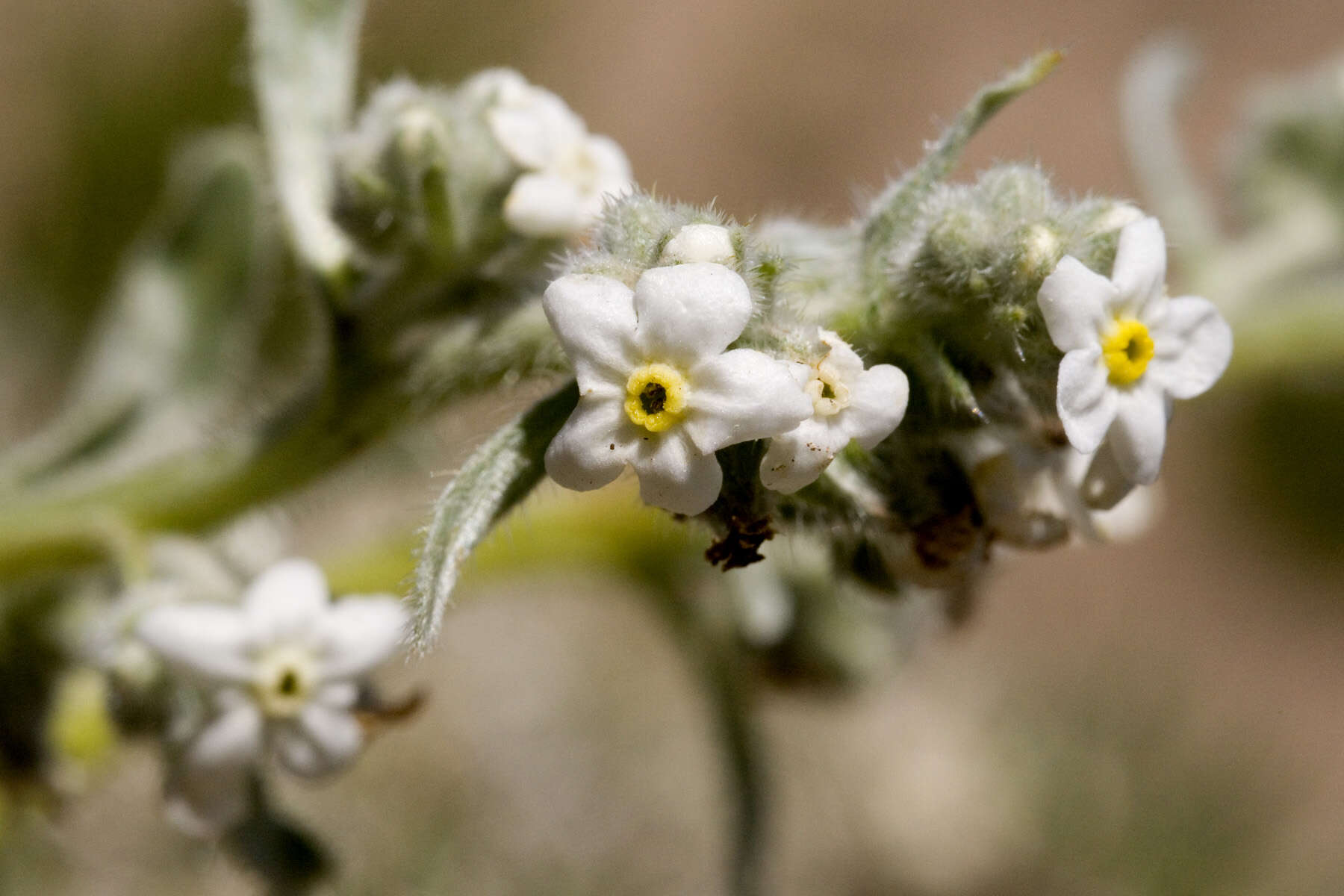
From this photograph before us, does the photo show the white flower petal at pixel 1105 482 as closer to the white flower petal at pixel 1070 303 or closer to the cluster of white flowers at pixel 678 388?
the white flower petal at pixel 1070 303

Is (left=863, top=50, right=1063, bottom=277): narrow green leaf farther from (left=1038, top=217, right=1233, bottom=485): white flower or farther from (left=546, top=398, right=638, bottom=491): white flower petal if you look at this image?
(left=546, top=398, right=638, bottom=491): white flower petal

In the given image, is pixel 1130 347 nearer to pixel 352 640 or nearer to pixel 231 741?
pixel 352 640

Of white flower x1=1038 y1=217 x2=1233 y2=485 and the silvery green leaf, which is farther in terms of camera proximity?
the silvery green leaf

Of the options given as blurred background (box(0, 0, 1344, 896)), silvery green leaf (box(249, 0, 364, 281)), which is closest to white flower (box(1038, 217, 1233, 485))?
silvery green leaf (box(249, 0, 364, 281))

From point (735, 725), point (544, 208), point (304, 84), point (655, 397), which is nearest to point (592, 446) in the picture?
point (655, 397)

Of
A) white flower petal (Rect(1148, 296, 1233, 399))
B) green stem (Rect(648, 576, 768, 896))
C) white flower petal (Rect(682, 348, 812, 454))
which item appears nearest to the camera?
white flower petal (Rect(682, 348, 812, 454))

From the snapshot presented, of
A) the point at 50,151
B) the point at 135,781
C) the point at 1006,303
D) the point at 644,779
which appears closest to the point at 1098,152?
the point at 644,779

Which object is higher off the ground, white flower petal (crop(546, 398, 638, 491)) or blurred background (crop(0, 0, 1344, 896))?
blurred background (crop(0, 0, 1344, 896))
